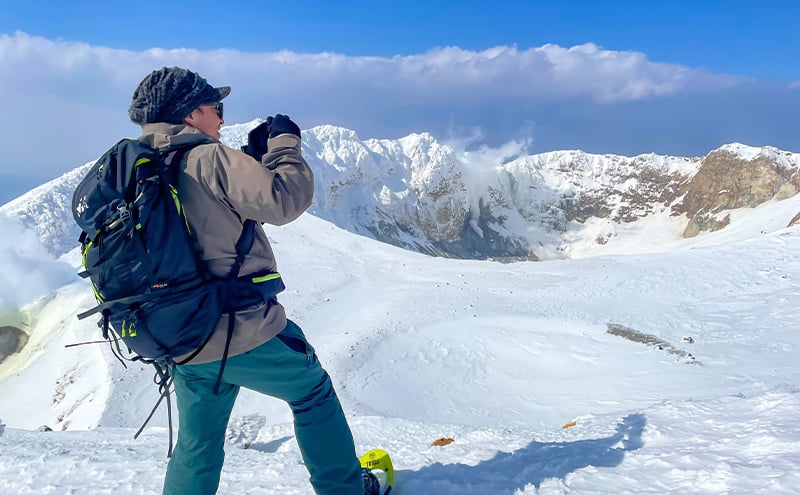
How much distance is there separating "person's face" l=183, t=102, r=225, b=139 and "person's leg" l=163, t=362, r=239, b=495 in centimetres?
151

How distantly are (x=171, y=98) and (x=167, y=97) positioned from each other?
0.02 meters

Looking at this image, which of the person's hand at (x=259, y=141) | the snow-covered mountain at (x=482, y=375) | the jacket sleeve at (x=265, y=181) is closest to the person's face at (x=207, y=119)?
the person's hand at (x=259, y=141)

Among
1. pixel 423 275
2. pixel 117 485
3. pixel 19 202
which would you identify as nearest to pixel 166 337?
pixel 117 485

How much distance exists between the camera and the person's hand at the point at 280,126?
3252 mm

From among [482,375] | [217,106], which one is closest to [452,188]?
[482,375]

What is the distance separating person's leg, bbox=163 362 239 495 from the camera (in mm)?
3469

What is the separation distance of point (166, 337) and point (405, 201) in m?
168

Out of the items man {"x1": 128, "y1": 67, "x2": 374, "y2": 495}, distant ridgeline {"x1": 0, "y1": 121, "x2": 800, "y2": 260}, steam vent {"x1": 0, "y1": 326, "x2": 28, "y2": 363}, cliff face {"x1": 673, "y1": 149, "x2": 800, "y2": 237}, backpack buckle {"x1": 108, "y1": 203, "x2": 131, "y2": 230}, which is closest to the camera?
backpack buckle {"x1": 108, "y1": 203, "x2": 131, "y2": 230}

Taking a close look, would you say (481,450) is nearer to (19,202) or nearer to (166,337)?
(166,337)

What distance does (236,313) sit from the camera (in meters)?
3.23

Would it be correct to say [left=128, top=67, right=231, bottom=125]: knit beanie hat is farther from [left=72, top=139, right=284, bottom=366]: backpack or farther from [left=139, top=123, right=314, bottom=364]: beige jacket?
[left=72, top=139, right=284, bottom=366]: backpack

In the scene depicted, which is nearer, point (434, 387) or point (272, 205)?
point (272, 205)

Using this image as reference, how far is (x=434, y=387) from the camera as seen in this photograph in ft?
45.7

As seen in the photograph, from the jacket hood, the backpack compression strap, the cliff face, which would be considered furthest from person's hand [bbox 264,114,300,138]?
the cliff face
